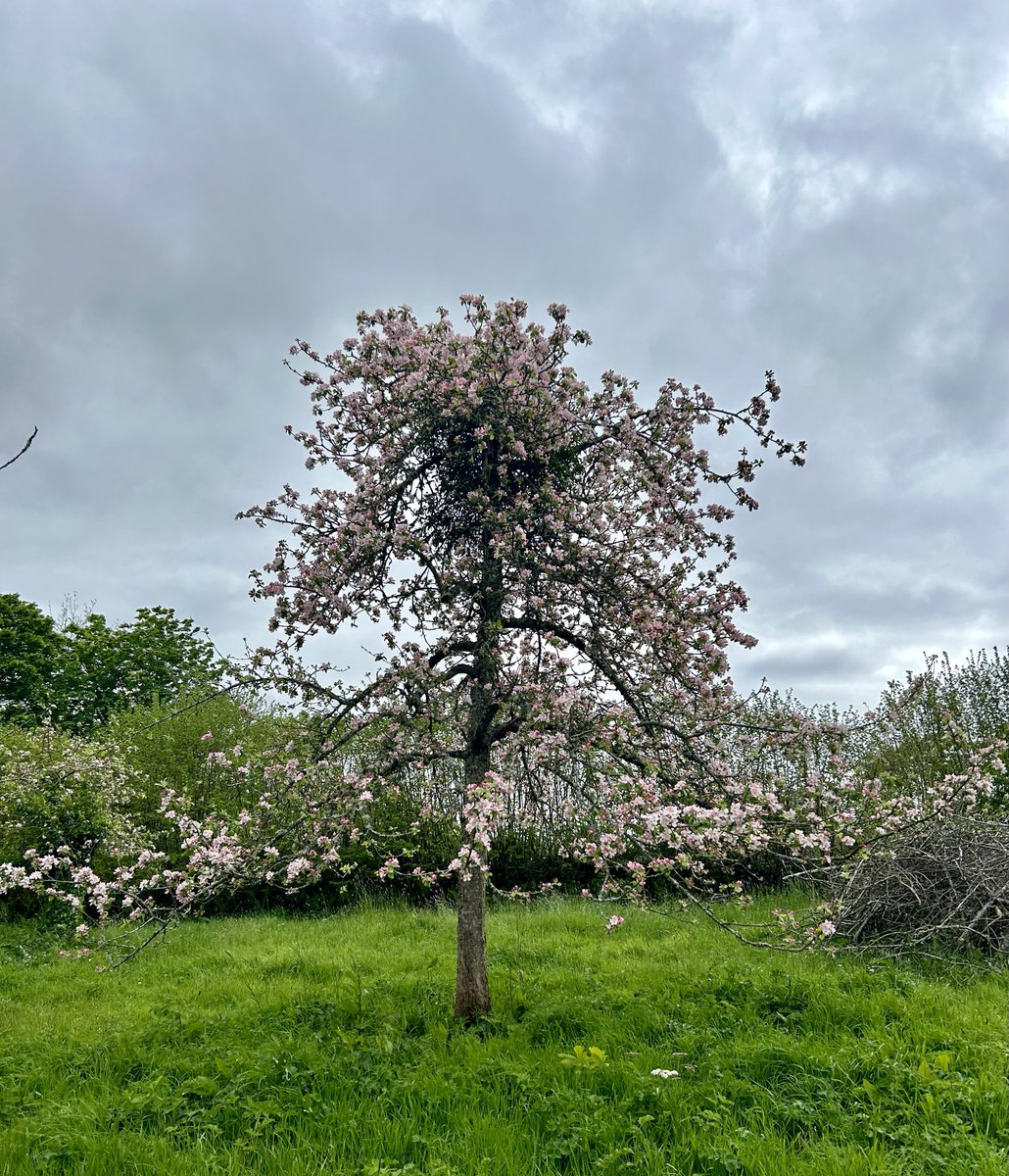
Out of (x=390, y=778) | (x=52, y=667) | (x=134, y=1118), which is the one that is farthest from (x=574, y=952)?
(x=52, y=667)

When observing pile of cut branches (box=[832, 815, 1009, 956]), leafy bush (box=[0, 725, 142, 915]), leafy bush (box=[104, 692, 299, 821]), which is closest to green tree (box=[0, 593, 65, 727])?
leafy bush (box=[104, 692, 299, 821])

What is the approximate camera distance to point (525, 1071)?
16.7 feet

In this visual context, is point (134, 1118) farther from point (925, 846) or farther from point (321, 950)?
point (925, 846)

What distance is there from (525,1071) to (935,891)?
6061 millimetres

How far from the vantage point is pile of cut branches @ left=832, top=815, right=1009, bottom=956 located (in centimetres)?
795

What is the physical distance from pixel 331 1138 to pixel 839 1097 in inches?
131

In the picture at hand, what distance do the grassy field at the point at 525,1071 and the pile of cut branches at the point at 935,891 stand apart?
0.66 meters

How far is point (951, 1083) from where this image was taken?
15.1 feet

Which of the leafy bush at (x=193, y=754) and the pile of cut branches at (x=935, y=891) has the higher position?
the leafy bush at (x=193, y=754)

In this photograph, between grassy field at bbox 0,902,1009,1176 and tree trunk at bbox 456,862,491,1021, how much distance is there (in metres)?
0.25

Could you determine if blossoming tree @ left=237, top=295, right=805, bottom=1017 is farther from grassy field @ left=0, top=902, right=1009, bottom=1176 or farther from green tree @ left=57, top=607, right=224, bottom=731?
green tree @ left=57, top=607, right=224, bottom=731

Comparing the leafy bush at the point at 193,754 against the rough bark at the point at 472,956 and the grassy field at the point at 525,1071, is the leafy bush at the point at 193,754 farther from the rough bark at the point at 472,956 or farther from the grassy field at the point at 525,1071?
the rough bark at the point at 472,956

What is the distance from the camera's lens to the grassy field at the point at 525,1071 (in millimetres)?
4152

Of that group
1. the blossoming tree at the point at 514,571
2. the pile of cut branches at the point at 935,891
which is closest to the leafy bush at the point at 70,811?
the blossoming tree at the point at 514,571
